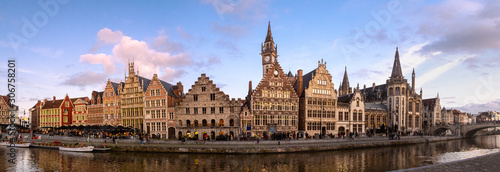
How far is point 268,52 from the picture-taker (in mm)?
70125

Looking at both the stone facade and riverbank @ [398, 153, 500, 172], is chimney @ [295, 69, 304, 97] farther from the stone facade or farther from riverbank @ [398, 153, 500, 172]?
riverbank @ [398, 153, 500, 172]

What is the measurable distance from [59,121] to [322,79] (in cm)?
7427

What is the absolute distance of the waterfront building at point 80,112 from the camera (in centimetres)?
8080

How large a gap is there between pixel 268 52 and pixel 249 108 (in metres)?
17.8

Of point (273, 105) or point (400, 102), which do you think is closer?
point (273, 105)

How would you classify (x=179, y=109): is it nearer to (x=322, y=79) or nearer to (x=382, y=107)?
(x=322, y=79)

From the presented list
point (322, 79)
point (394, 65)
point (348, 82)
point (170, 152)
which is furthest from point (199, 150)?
point (348, 82)

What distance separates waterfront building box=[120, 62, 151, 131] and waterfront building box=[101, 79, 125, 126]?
2727mm

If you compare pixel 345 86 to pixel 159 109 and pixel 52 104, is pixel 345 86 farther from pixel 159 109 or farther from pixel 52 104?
pixel 52 104

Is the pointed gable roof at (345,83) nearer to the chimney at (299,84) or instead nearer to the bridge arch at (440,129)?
the bridge arch at (440,129)

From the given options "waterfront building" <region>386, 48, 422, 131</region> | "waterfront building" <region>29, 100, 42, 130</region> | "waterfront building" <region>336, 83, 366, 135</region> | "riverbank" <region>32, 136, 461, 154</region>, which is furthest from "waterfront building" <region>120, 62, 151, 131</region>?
"waterfront building" <region>386, 48, 422, 131</region>

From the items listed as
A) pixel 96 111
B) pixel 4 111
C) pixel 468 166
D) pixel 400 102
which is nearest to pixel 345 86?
pixel 400 102

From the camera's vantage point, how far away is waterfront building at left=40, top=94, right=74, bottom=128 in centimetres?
8682

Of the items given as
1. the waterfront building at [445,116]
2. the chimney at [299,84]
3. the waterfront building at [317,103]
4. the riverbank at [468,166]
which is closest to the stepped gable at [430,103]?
the waterfront building at [445,116]
